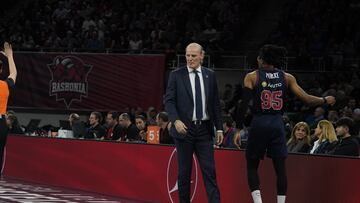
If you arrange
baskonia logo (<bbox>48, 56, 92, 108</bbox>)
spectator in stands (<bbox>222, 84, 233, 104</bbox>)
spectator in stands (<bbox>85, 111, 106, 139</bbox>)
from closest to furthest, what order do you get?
spectator in stands (<bbox>85, 111, 106, 139</bbox>), spectator in stands (<bbox>222, 84, 233, 104</bbox>), baskonia logo (<bbox>48, 56, 92, 108</bbox>)

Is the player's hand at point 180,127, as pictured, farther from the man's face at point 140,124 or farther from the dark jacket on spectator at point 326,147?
the man's face at point 140,124

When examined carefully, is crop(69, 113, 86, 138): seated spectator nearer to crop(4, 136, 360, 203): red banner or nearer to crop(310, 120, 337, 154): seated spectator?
crop(4, 136, 360, 203): red banner

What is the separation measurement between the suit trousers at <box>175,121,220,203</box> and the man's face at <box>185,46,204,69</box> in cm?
65

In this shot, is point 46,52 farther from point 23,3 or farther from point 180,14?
point 23,3

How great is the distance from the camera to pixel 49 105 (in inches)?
1033

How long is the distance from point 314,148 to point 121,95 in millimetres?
13538

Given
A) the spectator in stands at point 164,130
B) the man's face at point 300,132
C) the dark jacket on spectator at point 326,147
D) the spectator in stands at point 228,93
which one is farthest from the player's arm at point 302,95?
the spectator in stands at point 228,93

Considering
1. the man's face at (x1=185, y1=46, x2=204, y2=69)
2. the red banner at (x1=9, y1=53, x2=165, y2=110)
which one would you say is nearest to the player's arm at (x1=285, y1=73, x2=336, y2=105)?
the man's face at (x1=185, y1=46, x2=204, y2=69)

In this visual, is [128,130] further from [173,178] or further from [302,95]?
[302,95]

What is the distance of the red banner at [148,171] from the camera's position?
33.4 ft

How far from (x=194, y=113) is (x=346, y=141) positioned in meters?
2.12

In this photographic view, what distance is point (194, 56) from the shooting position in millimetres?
9992

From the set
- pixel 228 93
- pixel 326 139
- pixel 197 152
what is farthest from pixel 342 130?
pixel 228 93

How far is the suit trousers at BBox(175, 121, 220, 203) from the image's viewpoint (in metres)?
10.0
